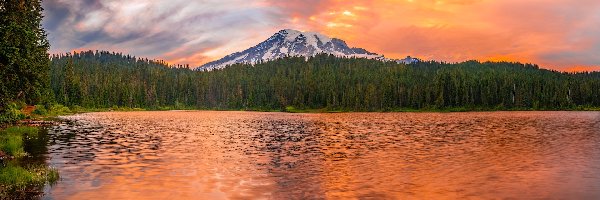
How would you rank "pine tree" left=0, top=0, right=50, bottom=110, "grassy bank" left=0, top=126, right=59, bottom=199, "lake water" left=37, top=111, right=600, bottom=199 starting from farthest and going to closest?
A: "pine tree" left=0, top=0, right=50, bottom=110
"lake water" left=37, top=111, right=600, bottom=199
"grassy bank" left=0, top=126, right=59, bottom=199

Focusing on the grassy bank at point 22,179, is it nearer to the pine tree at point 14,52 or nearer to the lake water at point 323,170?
the lake water at point 323,170

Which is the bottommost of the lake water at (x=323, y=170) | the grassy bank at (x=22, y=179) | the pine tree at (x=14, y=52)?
the lake water at (x=323, y=170)

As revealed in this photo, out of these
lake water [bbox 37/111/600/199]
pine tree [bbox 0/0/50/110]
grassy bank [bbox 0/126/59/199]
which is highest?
pine tree [bbox 0/0/50/110]

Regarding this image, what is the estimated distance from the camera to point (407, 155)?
46.8 m

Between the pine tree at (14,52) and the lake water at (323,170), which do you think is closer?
the lake water at (323,170)

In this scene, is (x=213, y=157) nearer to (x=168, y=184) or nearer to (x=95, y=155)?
(x=95, y=155)

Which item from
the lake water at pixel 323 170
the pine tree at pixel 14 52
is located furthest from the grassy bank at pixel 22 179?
the pine tree at pixel 14 52

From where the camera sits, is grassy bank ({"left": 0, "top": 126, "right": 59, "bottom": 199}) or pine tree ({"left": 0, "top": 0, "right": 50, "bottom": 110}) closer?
grassy bank ({"left": 0, "top": 126, "right": 59, "bottom": 199})

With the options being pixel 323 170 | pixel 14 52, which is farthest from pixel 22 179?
pixel 323 170

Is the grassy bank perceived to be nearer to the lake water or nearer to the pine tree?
the lake water

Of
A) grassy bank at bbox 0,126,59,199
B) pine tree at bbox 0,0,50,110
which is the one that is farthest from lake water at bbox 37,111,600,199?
pine tree at bbox 0,0,50,110

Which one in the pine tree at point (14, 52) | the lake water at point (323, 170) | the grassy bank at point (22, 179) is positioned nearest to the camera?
the grassy bank at point (22, 179)

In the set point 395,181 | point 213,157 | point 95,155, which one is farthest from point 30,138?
point 395,181

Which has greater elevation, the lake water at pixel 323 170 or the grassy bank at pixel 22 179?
the grassy bank at pixel 22 179
